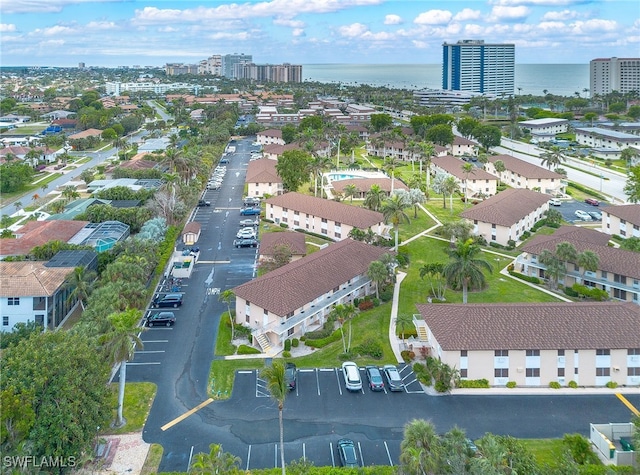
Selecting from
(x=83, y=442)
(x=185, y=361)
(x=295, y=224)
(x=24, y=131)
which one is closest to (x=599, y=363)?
(x=185, y=361)

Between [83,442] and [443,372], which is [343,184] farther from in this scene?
[83,442]

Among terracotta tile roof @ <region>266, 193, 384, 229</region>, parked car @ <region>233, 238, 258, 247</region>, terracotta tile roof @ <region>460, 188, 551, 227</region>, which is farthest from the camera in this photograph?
terracotta tile roof @ <region>460, 188, 551, 227</region>

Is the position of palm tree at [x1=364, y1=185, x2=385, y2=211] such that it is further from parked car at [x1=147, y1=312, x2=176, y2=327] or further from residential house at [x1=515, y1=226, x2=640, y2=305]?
parked car at [x1=147, y1=312, x2=176, y2=327]

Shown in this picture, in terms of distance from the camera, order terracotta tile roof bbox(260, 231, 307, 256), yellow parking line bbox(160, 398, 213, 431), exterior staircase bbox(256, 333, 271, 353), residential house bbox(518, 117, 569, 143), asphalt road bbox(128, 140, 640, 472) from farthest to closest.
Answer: residential house bbox(518, 117, 569, 143)
terracotta tile roof bbox(260, 231, 307, 256)
exterior staircase bbox(256, 333, 271, 353)
yellow parking line bbox(160, 398, 213, 431)
asphalt road bbox(128, 140, 640, 472)

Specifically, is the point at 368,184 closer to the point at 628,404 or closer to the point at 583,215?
the point at 583,215

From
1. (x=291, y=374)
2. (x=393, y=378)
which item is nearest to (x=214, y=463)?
(x=291, y=374)

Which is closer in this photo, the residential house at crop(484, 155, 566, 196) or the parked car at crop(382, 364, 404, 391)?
the parked car at crop(382, 364, 404, 391)

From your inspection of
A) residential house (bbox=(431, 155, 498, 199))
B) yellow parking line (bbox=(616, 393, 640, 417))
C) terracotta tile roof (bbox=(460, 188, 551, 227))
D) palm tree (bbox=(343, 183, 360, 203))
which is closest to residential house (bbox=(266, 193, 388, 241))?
palm tree (bbox=(343, 183, 360, 203))
